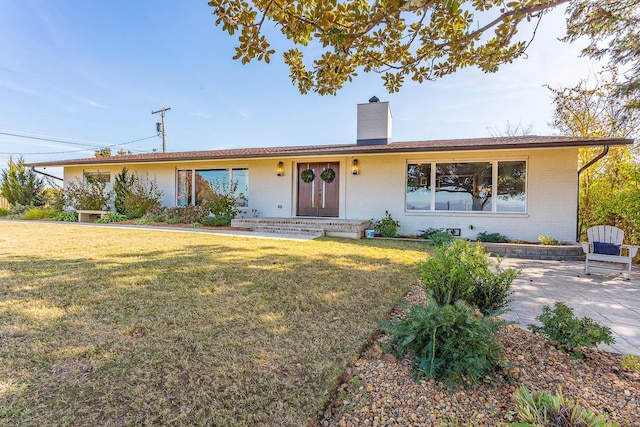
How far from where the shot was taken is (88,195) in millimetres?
11773

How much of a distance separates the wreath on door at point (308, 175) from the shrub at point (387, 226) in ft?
9.03

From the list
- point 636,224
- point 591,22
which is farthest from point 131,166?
point 636,224

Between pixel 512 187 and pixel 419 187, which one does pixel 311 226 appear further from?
pixel 512 187

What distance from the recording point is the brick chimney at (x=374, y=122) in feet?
33.6

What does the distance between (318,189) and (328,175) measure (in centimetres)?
66

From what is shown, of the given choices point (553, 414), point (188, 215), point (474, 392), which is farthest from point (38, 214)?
point (553, 414)

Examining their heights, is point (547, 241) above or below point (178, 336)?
above

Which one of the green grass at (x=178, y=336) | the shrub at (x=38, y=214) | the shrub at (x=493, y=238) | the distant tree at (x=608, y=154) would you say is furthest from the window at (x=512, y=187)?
the shrub at (x=38, y=214)

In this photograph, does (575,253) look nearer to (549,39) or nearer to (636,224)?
(636,224)

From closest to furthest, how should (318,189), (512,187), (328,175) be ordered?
(512,187), (328,175), (318,189)

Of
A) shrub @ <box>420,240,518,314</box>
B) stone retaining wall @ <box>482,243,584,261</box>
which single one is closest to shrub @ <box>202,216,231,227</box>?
stone retaining wall @ <box>482,243,584,261</box>

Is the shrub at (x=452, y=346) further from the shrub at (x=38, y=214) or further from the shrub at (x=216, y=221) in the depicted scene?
the shrub at (x=38, y=214)

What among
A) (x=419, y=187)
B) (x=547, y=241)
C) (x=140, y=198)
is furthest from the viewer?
(x=140, y=198)

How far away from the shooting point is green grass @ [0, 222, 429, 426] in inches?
57.2
